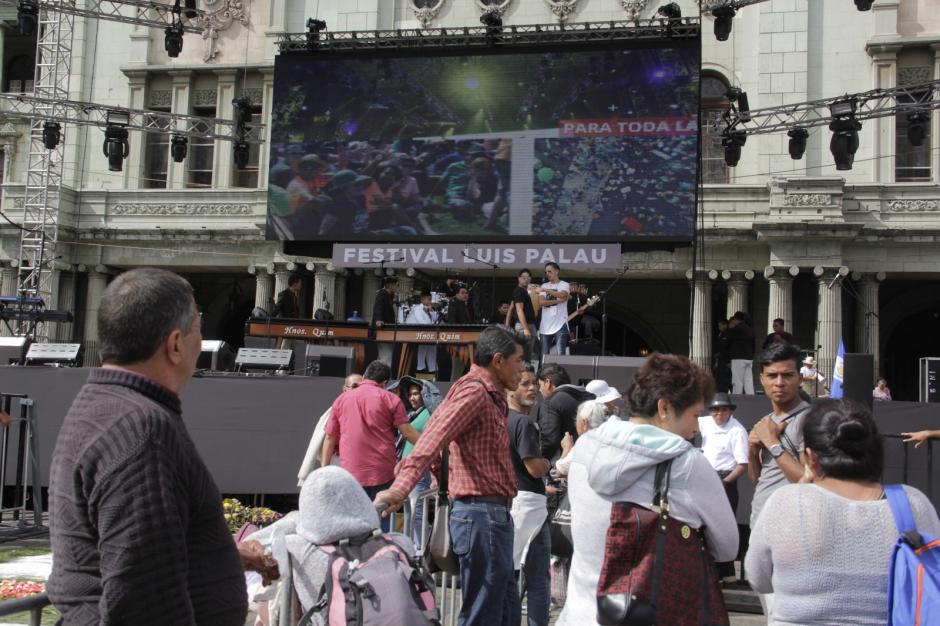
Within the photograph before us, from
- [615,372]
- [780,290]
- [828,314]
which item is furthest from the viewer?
[780,290]

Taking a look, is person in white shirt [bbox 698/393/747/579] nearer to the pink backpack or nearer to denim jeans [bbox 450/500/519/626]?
denim jeans [bbox 450/500/519/626]

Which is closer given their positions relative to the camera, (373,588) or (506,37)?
(373,588)

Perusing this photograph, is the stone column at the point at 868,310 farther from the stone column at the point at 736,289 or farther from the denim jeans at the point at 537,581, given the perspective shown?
the denim jeans at the point at 537,581

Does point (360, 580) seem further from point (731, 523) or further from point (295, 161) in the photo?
point (295, 161)

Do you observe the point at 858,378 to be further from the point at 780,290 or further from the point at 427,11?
the point at 427,11

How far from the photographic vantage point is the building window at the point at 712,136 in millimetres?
25188

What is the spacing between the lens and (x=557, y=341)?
14992 millimetres

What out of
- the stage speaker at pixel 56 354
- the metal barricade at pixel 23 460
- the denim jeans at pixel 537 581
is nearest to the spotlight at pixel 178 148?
the stage speaker at pixel 56 354

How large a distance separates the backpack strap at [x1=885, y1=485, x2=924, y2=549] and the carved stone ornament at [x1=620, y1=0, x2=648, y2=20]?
Result: 2363 cm

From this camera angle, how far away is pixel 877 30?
24016 mm

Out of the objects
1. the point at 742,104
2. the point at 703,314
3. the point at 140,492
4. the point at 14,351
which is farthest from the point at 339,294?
the point at 140,492

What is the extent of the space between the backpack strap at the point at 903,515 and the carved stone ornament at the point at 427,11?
2501 cm

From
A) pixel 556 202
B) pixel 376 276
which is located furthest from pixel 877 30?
pixel 376 276

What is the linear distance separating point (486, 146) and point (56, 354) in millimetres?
10001
